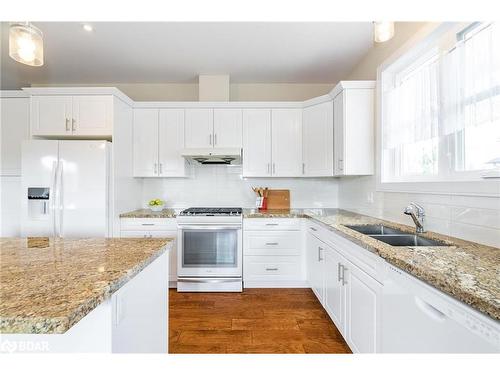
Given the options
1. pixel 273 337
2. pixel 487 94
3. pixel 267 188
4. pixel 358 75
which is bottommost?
pixel 273 337

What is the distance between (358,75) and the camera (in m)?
3.00

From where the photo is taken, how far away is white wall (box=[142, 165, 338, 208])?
3.53 meters

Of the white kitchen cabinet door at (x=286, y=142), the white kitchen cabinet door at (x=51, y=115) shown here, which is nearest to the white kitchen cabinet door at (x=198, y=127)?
the white kitchen cabinet door at (x=286, y=142)

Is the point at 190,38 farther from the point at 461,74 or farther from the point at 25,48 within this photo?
the point at 461,74

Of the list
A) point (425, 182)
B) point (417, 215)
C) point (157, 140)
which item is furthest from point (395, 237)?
point (157, 140)

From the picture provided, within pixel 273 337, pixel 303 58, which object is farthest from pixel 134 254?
pixel 303 58

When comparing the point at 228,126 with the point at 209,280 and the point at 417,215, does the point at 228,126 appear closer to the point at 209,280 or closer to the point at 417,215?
the point at 209,280

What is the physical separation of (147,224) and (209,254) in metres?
0.80

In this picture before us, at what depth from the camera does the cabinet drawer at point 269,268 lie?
290 cm

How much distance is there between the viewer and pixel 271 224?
290 centimetres

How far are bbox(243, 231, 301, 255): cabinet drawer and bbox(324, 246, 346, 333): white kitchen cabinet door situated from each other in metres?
0.68

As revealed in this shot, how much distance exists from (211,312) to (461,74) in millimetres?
2670

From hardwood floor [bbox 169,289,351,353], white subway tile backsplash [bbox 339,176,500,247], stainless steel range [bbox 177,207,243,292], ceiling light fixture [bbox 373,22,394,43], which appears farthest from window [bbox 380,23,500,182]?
stainless steel range [bbox 177,207,243,292]

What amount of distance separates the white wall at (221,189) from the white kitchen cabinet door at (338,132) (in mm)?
736
